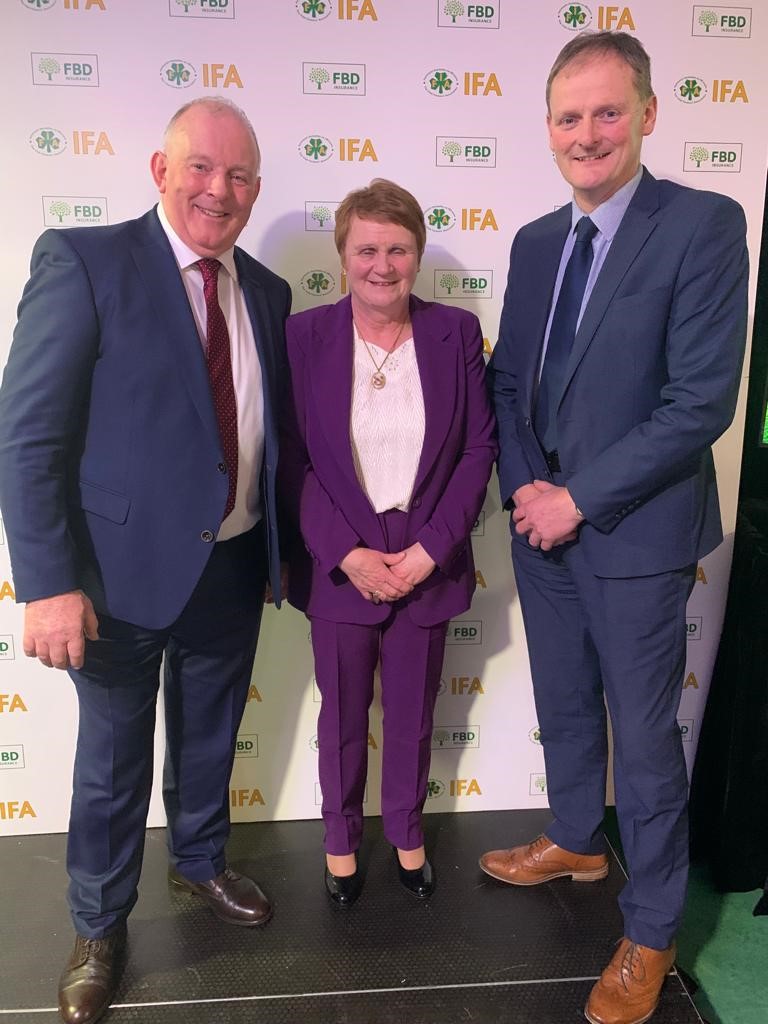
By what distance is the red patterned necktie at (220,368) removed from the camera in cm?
178

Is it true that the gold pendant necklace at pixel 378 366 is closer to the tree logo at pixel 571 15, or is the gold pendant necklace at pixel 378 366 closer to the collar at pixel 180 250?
the collar at pixel 180 250

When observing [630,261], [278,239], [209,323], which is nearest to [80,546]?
[209,323]

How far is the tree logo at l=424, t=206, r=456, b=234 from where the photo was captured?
2.32m

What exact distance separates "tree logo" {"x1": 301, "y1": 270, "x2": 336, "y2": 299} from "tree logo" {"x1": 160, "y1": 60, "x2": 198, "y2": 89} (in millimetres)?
581

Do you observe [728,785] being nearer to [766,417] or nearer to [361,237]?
[766,417]

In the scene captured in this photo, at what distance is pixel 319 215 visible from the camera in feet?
7.54

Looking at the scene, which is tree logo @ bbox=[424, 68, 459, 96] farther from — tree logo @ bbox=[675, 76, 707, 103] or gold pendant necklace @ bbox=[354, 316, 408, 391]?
gold pendant necklace @ bbox=[354, 316, 408, 391]

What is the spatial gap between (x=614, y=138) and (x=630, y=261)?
248 mm

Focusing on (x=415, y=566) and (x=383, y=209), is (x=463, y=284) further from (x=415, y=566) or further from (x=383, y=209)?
(x=415, y=566)

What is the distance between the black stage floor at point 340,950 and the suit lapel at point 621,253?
4.81 feet

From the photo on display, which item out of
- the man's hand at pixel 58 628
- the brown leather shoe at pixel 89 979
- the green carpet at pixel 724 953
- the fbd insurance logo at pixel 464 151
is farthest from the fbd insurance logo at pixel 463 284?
→ the brown leather shoe at pixel 89 979

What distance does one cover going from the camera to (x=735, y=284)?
168cm

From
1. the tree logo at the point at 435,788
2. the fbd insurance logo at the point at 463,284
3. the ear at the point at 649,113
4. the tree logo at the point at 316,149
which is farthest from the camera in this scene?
the tree logo at the point at 435,788

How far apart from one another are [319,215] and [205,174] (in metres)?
0.66
